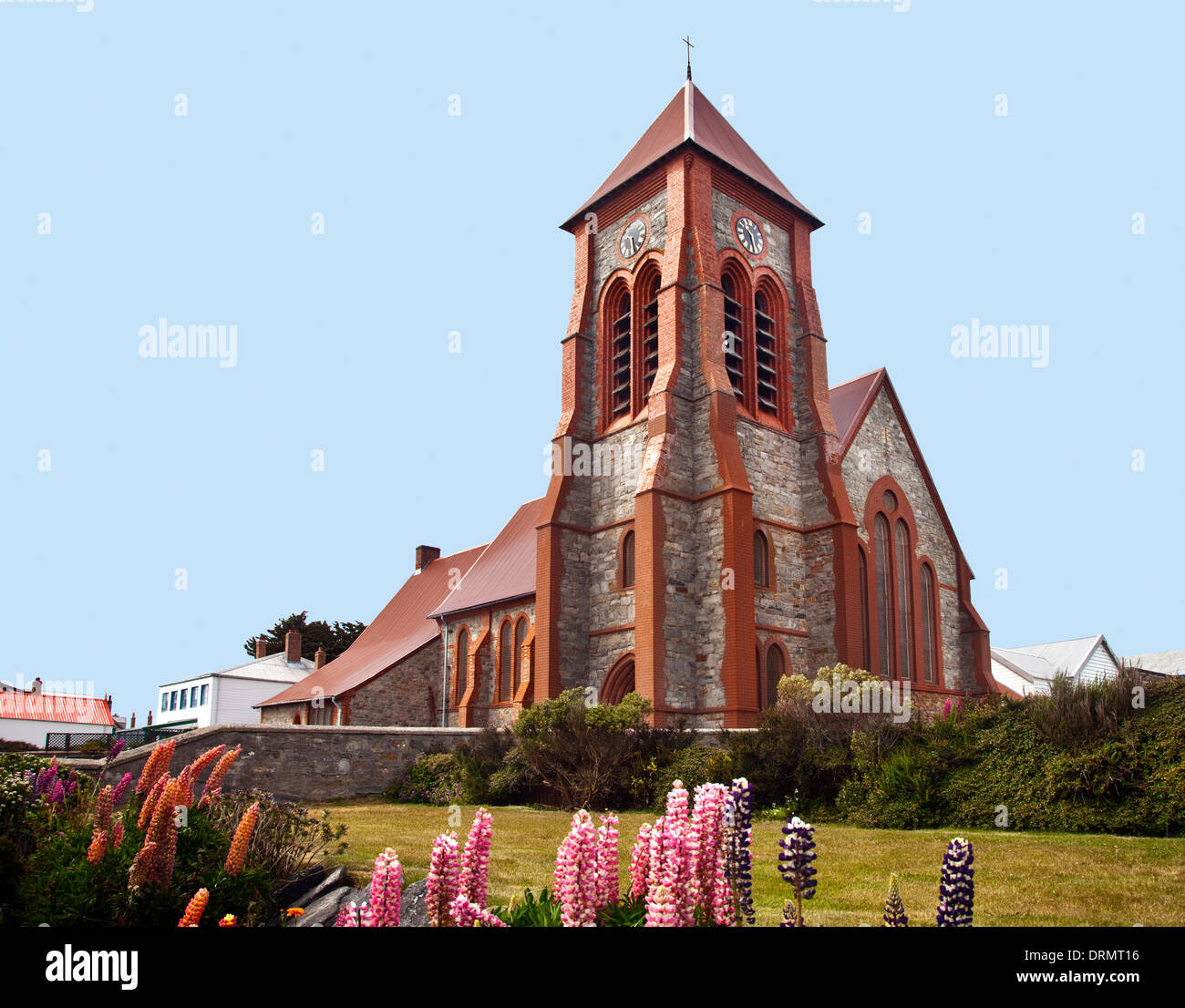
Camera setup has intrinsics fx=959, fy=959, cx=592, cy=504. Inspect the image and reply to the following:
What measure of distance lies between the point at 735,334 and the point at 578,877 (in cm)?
2713

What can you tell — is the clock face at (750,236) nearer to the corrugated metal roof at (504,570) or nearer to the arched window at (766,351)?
the arched window at (766,351)

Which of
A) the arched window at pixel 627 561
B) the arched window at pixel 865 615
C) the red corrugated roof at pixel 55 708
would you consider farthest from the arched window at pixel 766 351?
the red corrugated roof at pixel 55 708

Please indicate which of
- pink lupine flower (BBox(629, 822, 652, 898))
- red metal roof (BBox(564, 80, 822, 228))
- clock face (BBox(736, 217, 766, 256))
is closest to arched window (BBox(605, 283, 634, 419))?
red metal roof (BBox(564, 80, 822, 228))

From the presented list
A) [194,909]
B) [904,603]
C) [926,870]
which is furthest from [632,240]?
[194,909]

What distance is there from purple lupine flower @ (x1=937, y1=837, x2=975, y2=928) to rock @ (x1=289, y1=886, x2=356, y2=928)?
4.92 meters

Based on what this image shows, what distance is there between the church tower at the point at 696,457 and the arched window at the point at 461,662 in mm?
8036

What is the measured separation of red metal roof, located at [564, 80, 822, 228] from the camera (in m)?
29.9

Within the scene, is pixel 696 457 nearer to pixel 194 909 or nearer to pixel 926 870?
pixel 926 870

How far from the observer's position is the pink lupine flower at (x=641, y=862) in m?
4.13

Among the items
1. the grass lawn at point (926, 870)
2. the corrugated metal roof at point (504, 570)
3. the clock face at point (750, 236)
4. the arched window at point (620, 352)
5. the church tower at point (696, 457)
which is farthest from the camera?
the corrugated metal roof at point (504, 570)
